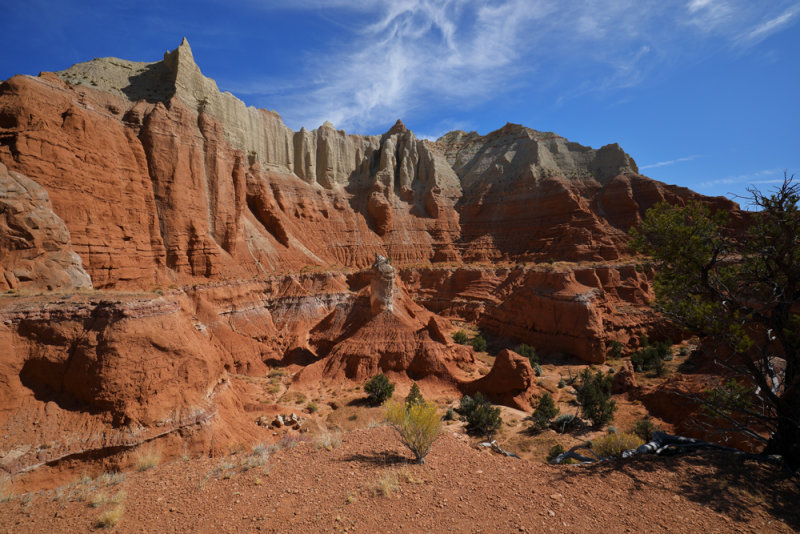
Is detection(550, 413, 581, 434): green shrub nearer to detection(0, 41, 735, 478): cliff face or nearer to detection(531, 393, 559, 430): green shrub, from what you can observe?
detection(531, 393, 559, 430): green shrub

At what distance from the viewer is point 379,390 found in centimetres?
2236

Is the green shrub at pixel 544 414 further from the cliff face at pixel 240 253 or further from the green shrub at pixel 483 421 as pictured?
the cliff face at pixel 240 253

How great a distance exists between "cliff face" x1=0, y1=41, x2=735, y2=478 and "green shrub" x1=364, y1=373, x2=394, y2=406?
3.17 metres

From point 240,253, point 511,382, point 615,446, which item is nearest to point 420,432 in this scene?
point 615,446

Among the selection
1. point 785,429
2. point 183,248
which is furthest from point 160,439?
point 183,248

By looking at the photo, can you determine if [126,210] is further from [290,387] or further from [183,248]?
[290,387]

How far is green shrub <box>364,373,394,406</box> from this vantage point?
22344mm

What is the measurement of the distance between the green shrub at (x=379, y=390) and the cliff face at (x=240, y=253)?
3.17m

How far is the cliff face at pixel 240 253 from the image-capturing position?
12828mm

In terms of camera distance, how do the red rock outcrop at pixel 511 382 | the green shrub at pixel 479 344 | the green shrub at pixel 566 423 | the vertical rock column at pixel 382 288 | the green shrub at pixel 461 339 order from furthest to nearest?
the green shrub at pixel 461 339 → the green shrub at pixel 479 344 → the vertical rock column at pixel 382 288 → the red rock outcrop at pixel 511 382 → the green shrub at pixel 566 423

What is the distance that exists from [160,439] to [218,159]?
38309 millimetres

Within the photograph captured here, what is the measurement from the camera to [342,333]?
1261 inches

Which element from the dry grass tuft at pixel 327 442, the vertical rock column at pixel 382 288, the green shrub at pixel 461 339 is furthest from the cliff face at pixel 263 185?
the dry grass tuft at pixel 327 442

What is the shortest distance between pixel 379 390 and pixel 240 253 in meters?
29.7
